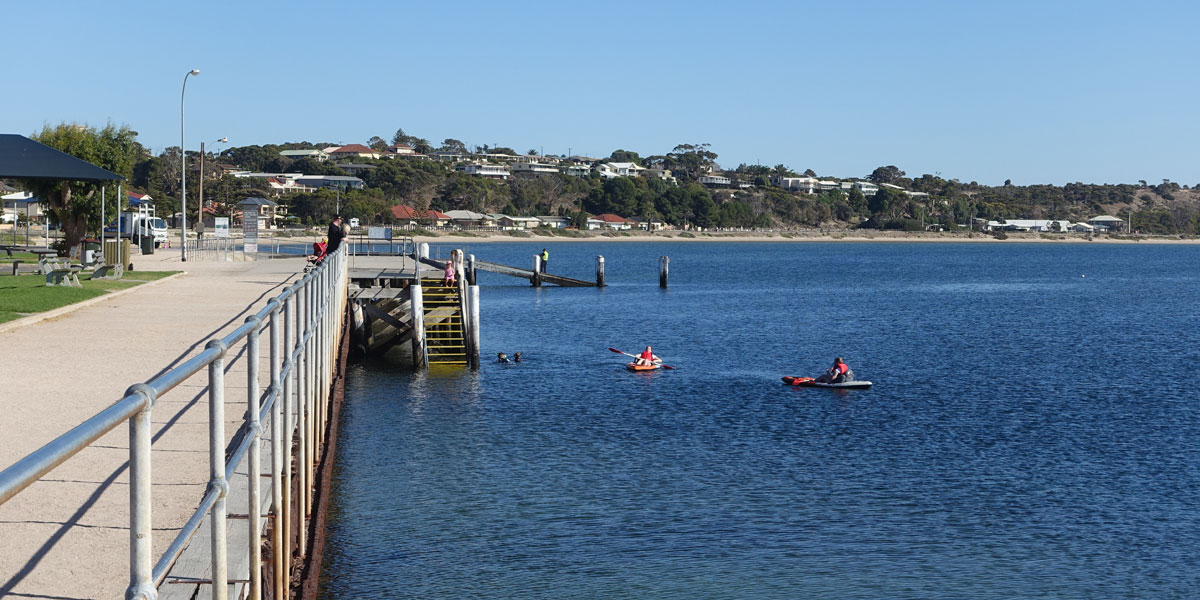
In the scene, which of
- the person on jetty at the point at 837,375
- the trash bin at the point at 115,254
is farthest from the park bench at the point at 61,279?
the person on jetty at the point at 837,375

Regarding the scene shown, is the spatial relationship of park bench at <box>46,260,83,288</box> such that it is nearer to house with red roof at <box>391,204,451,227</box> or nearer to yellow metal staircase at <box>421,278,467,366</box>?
yellow metal staircase at <box>421,278,467,366</box>

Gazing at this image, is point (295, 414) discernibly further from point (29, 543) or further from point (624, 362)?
point (624, 362)

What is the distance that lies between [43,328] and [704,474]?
11.1m

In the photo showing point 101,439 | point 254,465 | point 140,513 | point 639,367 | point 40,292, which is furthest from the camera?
point 639,367

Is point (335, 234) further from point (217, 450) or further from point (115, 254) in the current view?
point (217, 450)

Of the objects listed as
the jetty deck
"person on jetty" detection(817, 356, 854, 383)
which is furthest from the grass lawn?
"person on jetty" detection(817, 356, 854, 383)

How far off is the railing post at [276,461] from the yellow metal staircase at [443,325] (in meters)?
22.8

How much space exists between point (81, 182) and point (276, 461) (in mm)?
36742

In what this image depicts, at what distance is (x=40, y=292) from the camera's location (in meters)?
26.2

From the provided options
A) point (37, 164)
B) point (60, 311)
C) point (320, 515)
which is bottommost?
point (320, 515)

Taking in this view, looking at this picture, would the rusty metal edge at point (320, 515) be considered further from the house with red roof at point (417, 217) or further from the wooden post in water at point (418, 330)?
the house with red roof at point (417, 217)

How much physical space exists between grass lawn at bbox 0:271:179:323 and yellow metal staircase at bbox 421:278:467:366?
7643mm

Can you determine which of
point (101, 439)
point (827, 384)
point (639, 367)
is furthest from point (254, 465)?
point (639, 367)

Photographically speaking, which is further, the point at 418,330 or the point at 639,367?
the point at 639,367
